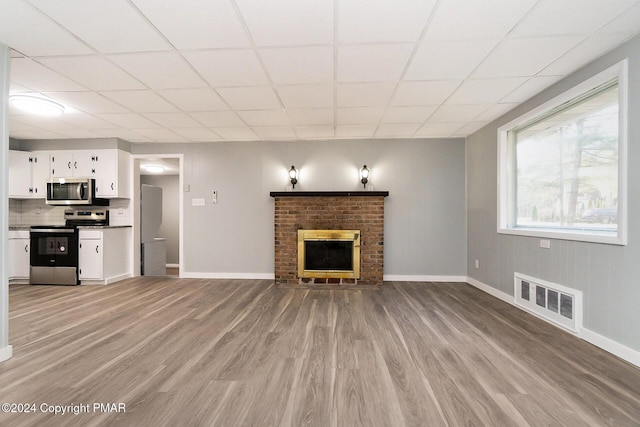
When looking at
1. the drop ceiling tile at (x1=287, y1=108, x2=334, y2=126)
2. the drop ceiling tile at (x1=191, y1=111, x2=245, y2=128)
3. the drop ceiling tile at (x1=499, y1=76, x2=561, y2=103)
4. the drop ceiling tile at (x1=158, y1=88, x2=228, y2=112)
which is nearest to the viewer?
the drop ceiling tile at (x1=499, y1=76, x2=561, y2=103)

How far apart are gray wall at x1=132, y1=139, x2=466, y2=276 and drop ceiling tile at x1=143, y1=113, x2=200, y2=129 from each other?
1001mm

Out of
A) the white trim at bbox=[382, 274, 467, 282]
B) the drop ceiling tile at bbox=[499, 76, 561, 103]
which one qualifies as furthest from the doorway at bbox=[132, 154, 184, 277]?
the drop ceiling tile at bbox=[499, 76, 561, 103]

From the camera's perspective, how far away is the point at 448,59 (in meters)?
2.49

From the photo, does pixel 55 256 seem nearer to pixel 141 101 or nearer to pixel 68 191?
pixel 68 191

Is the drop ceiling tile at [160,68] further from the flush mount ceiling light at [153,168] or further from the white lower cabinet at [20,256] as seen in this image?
the flush mount ceiling light at [153,168]

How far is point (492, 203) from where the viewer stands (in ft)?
13.5

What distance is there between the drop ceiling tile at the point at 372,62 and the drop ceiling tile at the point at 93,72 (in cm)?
209

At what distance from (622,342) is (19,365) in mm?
4572

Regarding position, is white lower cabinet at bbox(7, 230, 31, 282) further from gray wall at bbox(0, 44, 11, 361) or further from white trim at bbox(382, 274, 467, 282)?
white trim at bbox(382, 274, 467, 282)

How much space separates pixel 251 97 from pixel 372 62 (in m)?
1.45

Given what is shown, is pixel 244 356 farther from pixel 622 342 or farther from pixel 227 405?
pixel 622 342

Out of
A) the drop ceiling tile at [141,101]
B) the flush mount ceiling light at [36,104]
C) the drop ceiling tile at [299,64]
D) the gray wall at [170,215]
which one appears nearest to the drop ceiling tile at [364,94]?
the drop ceiling tile at [299,64]

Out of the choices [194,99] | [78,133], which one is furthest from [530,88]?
[78,133]

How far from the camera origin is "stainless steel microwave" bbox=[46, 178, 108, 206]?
4.80m
